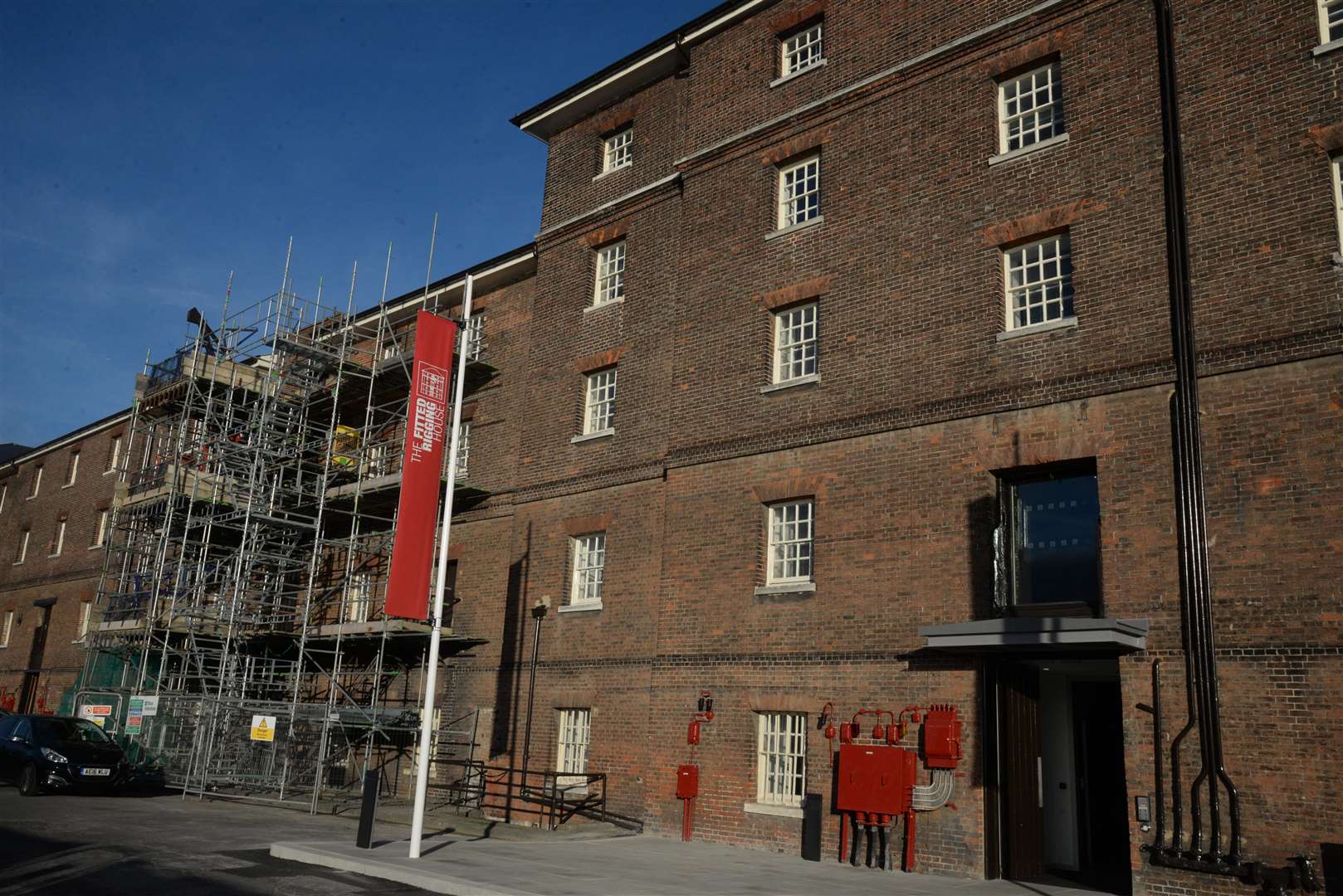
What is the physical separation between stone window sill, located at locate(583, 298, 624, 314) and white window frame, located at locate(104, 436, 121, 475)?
2254cm

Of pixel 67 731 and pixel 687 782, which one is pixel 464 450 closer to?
pixel 67 731

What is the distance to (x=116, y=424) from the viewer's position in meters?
37.4

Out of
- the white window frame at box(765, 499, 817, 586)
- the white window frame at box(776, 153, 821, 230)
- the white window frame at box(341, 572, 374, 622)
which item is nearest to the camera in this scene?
the white window frame at box(765, 499, 817, 586)

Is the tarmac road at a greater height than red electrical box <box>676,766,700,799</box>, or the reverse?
red electrical box <box>676,766,700,799</box>

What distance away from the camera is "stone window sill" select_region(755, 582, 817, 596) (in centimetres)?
1653

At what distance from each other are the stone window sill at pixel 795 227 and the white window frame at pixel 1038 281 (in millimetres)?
3589

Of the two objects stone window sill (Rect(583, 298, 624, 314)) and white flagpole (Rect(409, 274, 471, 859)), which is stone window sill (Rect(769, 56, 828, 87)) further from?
white flagpole (Rect(409, 274, 471, 859))

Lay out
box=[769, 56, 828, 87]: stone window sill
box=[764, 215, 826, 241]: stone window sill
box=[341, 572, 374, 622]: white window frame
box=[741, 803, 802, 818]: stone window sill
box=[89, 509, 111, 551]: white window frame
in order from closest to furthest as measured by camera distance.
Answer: box=[741, 803, 802, 818]: stone window sill → box=[764, 215, 826, 241]: stone window sill → box=[769, 56, 828, 87]: stone window sill → box=[341, 572, 374, 622]: white window frame → box=[89, 509, 111, 551]: white window frame

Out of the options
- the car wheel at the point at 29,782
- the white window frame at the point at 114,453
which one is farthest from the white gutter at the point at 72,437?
the car wheel at the point at 29,782

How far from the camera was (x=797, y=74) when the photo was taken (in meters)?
19.2

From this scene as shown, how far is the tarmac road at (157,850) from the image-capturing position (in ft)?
35.4

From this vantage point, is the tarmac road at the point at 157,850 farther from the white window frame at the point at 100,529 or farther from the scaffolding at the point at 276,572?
the white window frame at the point at 100,529

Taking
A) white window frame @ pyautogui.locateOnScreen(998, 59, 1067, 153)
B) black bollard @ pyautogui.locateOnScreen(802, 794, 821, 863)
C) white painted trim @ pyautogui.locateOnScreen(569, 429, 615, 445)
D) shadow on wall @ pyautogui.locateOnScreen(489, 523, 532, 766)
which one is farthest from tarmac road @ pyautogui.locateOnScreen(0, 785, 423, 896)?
white window frame @ pyautogui.locateOnScreen(998, 59, 1067, 153)

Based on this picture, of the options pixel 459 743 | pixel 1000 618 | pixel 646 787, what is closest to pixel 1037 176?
pixel 1000 618
